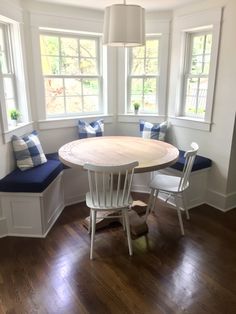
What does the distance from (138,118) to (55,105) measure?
1.17m

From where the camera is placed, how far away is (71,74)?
350cm

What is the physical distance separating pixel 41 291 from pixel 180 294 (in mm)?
1004

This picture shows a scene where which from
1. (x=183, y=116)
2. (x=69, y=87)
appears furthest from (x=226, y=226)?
(x=69, y=87)

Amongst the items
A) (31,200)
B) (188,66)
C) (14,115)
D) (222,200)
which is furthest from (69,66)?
(222,200)

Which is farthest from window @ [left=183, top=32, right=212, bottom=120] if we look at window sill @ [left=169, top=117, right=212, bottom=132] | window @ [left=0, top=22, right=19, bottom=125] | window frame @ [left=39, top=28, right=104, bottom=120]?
window @ [left=0, top=22, right=19, bottom=125]

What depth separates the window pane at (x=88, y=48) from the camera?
3.51 m

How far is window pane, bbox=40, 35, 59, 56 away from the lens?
3.22 meters

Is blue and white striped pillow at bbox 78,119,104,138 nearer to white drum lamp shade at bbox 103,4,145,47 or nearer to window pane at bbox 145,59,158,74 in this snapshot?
window pane at bbox 145,59,158,74

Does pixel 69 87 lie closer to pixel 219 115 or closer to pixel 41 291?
pixel 219 115

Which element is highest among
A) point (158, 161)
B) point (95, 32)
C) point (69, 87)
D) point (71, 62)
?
point (95, 32)

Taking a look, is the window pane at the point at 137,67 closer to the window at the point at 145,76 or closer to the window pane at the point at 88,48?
the window at the point at 145,76

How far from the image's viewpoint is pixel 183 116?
11.7 feet

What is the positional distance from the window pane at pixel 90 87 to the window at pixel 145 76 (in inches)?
19.2

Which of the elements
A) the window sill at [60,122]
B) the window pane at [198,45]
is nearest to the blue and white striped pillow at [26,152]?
the window sill at [60,122]
